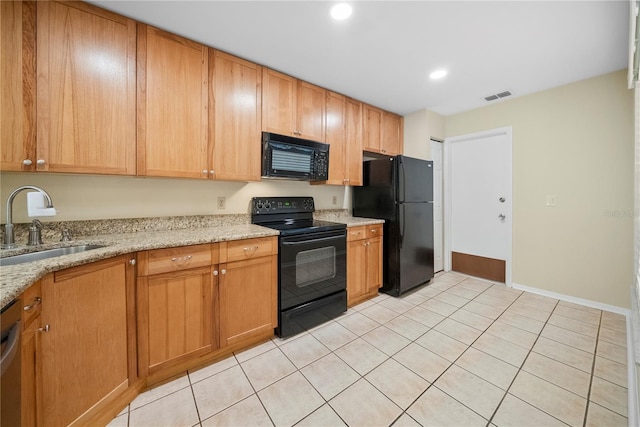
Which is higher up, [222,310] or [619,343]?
[222,310]

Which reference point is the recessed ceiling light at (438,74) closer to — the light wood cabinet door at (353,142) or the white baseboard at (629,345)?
the light wood cabinet door at (353,142)

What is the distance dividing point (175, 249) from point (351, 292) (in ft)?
5.85

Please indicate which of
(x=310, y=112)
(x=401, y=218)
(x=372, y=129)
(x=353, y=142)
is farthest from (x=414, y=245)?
(x=310, y=112)

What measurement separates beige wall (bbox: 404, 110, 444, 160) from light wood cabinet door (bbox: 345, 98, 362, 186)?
97 centimetres

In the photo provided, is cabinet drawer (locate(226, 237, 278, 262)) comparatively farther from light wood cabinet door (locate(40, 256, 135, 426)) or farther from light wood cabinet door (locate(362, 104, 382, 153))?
light wood cabinet door (locate(362, 104, 382, 153))

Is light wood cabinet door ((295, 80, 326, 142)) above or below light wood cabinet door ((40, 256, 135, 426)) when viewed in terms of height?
above

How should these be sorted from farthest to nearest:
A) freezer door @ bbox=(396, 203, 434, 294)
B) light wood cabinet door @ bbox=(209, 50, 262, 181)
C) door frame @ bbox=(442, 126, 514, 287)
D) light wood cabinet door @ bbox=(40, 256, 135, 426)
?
door frame @ bbox=(442, 126, 514, 287), freezer door @ bbox=(396, 203, 434, 294), light wood cabinet door @ bbox=(209, 50, 262, 181), light wood cabinet door @ bbox=(40, 256, 135, 426)

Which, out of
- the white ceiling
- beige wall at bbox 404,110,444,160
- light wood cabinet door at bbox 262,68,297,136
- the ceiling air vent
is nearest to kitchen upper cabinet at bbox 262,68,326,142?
light wood cabinet door at bbox 262,68,297,136

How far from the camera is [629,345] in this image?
1.92 metres

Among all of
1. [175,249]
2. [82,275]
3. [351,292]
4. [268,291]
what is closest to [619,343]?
[351,292]

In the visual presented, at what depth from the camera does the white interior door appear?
12.1 ft

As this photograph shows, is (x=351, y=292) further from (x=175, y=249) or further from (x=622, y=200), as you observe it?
(x=622, y=200)

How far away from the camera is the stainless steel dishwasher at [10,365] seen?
80cm

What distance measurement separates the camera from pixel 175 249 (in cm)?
157
